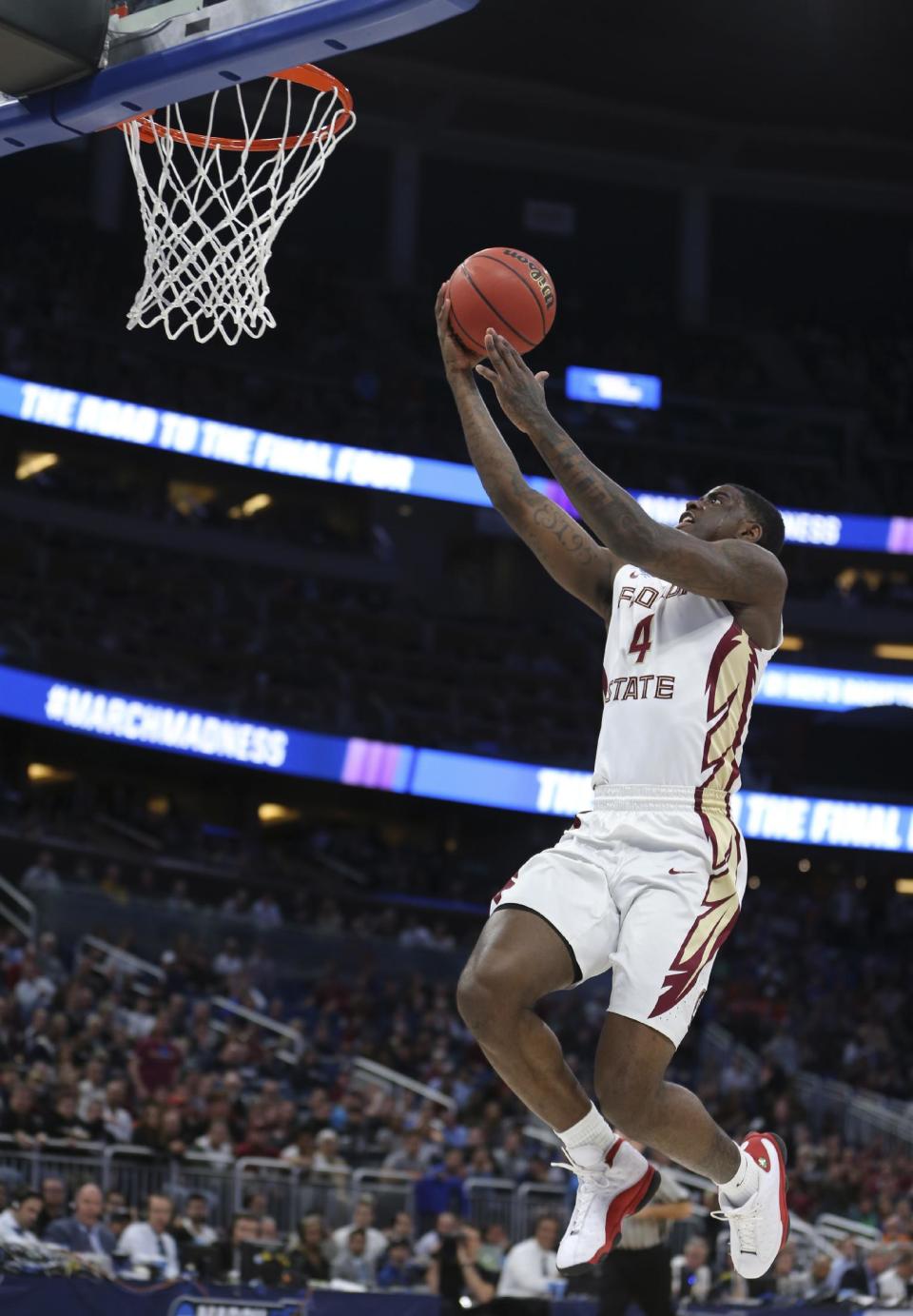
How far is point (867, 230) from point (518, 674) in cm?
1454

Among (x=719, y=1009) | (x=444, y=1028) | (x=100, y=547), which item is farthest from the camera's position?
(x=100, y=547)

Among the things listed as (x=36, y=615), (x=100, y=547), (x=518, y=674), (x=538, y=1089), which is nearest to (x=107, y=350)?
(x=100, y=547)

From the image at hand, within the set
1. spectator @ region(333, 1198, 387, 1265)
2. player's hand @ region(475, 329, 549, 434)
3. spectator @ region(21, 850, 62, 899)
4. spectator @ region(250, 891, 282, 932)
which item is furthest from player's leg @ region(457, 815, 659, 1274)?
spectator @ region(250, 891, 282, 932)

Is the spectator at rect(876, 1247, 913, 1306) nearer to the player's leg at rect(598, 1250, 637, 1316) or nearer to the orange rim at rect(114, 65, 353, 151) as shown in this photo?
the player's leg at rect(598, 1250, 637, 1316)

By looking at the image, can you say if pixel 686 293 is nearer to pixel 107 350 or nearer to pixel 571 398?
pixel 571 398

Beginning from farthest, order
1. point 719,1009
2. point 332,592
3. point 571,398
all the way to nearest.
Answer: point 571,398
point 332,592
point 719,1009

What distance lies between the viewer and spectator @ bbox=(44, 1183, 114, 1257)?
37.8 ft

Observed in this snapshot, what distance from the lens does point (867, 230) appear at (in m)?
38.9

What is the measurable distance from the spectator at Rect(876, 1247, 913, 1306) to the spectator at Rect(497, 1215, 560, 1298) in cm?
301

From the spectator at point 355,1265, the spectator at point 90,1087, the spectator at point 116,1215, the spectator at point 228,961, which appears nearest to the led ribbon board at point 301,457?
the spectator at point 228,961

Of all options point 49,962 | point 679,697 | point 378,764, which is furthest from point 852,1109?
point 679,697

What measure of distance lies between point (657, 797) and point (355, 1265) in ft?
27.2

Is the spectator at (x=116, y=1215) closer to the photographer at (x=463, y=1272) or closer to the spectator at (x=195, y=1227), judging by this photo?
the spectator at (x=195, y=1227)

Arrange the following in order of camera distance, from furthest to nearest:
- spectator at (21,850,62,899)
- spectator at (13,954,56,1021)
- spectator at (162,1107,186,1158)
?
1. spectator at (21,850,62,899)
2. spectator at (13,954,56,1021)
3. spectator at (162,1107,186,1158)
